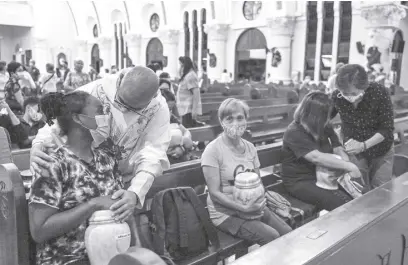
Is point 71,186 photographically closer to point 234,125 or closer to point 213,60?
point 234,125

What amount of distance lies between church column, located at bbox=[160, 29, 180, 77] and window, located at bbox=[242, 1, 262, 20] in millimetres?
4699

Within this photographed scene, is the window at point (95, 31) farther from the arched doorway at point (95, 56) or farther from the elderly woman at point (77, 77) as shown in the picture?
the elderly woman at point (77, 77)

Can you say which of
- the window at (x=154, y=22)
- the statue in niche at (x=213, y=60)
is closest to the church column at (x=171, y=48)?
the window at (x=154, y=22)

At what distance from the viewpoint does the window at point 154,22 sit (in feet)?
79.5

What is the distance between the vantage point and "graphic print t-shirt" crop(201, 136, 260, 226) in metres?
2.67

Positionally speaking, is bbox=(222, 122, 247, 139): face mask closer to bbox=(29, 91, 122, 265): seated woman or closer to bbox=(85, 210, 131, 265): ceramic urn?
bbox=(29, 91, 122, 265): seated woman

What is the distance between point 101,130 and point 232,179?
1039mm

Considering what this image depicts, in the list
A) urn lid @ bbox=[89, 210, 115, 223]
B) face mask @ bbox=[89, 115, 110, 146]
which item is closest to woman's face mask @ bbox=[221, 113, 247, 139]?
face mask @ bbox=[89, 115, 110, 146]

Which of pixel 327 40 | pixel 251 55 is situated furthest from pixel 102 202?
pixel 251 55

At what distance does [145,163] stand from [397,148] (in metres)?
3.59

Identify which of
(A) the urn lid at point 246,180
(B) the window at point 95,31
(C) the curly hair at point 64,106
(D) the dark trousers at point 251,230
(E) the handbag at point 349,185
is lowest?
(D) the dark trousers at point 251,230

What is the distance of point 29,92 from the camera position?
787 cm

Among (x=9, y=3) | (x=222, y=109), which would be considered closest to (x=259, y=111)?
(x=222, y=109)

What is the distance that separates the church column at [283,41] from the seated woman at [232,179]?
1514 cm
